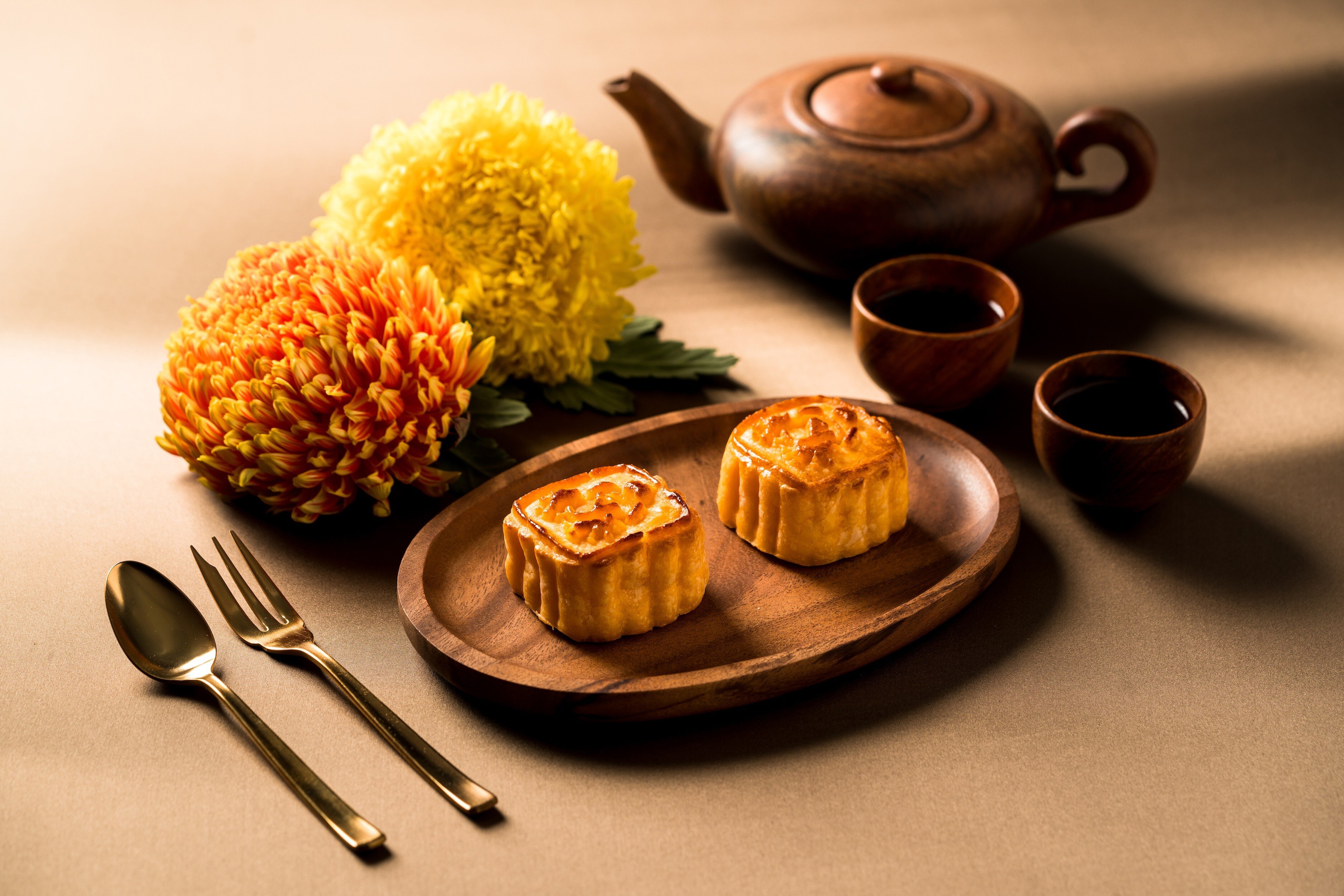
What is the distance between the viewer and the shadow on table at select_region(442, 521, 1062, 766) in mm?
1105

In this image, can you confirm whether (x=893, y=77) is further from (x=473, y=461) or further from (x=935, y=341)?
(x=473, y=461)

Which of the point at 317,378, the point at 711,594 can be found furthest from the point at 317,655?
the point at 711,594

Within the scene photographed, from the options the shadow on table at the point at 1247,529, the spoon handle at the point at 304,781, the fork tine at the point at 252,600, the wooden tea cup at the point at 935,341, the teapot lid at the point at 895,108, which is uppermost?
the teapot lid at the point at 895,108

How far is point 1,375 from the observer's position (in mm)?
1802

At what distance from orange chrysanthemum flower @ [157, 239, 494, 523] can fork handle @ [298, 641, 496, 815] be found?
0.26 meters

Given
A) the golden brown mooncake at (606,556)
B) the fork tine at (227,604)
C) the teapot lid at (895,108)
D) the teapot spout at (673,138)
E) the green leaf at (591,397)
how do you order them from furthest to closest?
the teapot spout at (673,138)
the teapot lid at (895,108)
the green leaf at (591,397)
the fork tine at (227,604)
the golden brown mooncake at (606,556)

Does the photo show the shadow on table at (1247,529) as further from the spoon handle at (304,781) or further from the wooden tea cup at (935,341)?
the spoon handle at (304,781)

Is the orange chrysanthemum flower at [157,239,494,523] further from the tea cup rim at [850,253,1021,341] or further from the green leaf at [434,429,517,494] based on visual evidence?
the tea cup rim at [850,253,1021,341]

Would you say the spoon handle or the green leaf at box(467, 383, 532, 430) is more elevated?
the green leaf at box(467, 383, 532, 430)

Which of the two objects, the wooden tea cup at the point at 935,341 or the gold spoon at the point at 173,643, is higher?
the gold spoon at the point at 173,643

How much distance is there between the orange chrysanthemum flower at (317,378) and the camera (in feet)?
4.11

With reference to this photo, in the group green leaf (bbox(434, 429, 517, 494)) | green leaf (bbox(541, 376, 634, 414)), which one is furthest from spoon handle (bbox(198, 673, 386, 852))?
green leaf (bbox(541, 376, 634, 414))

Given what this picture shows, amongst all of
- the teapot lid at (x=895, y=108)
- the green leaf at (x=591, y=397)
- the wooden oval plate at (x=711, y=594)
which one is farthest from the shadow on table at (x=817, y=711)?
the teapot lid at (x=895, y=108)

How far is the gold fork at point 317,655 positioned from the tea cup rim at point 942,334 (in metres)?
0.82
